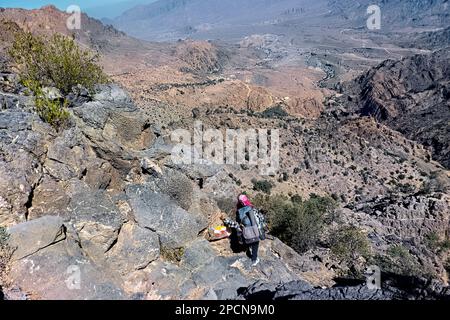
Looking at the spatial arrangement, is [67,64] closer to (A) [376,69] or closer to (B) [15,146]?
(B) [15,146]

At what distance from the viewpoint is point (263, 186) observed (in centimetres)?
2477

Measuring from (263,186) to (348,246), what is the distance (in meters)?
10.9

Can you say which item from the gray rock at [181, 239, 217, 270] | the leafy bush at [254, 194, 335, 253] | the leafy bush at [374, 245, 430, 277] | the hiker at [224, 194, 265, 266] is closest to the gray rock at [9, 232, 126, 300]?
the gray rock at [181, 239, 217, 270]

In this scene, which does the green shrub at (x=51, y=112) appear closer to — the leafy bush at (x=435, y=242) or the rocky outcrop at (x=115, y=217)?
the rocky outcrop at (x=115, y=217)

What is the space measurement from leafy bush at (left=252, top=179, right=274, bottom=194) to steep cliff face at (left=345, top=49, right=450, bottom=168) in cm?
2581

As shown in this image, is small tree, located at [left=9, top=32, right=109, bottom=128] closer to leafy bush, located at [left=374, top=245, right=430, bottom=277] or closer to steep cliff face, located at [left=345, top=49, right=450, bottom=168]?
leafy bush, located at [left=374, top=245, right=430, bottom=277]

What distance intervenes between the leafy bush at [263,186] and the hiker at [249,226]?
1672 centimetres

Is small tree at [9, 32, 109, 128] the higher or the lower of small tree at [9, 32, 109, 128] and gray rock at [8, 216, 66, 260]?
the higher

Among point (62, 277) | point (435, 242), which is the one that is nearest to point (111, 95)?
point (62, 277)

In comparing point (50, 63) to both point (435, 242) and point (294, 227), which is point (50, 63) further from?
point (435, 242)

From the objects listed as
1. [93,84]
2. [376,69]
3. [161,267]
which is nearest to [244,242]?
[161,267]

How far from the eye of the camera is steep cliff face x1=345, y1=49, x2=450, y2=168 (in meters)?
48.6

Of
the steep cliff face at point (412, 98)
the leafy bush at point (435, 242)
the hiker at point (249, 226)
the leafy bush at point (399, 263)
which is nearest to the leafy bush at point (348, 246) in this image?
the leafy bush at point (399, 263)
